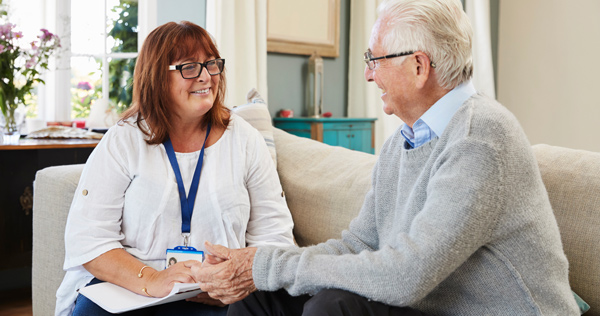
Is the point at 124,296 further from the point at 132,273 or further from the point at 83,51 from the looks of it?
the point at 83,51

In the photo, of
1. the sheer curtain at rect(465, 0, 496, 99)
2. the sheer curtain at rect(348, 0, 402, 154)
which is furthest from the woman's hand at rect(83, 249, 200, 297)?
the sheer curtain at rect(465, 0, 496, 99)

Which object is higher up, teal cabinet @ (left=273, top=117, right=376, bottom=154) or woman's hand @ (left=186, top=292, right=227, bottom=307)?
teal cabinet @ (left=273, top=117, right=376, bottom=154)

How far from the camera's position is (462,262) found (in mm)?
1189

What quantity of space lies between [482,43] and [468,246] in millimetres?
5128

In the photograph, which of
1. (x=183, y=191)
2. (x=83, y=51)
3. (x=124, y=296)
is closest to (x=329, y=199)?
(x=183, y=191)

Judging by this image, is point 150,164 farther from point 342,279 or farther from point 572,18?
point 572,18

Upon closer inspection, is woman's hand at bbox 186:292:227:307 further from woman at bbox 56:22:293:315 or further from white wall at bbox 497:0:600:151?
white wall at bbox 497:0:600:151

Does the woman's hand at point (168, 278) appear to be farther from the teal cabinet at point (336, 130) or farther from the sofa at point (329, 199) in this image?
the teal cabinet at point (336, 130)

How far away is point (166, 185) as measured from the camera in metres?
1.79

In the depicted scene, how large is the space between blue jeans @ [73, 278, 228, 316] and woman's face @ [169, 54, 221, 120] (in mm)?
564

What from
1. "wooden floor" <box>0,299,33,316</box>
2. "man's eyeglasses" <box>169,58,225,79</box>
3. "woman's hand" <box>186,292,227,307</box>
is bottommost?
"wooden floor" <box>0,299,33,316</box>

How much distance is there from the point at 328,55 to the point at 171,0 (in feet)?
4.83

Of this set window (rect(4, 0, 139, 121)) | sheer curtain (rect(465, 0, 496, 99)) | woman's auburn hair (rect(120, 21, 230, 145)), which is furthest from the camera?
sheer curtain (rect(465, 0, 496, 99))

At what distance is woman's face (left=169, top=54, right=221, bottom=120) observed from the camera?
1.84 metres
